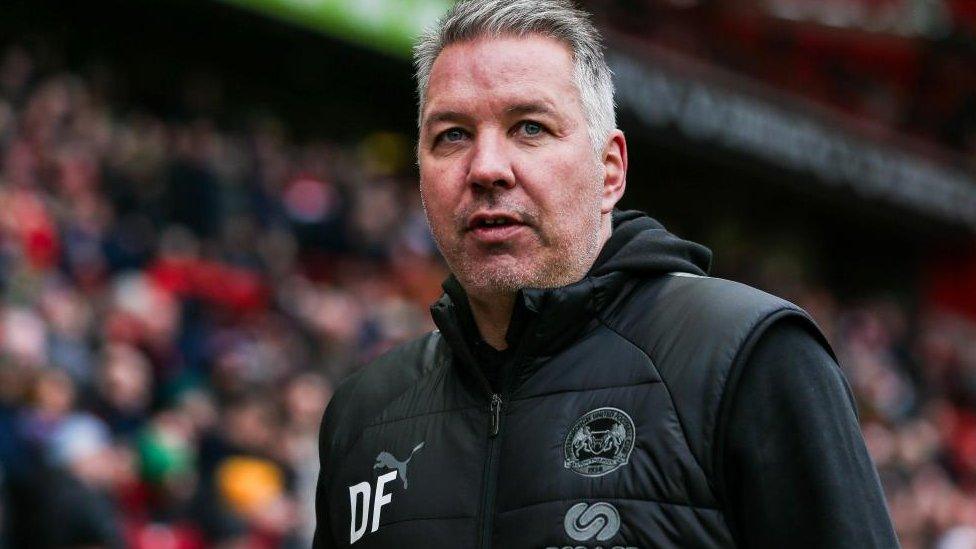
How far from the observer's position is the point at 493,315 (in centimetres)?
229

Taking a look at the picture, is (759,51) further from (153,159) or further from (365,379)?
(365,379)

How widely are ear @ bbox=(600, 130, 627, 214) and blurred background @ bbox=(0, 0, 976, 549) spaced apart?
11.7 feet

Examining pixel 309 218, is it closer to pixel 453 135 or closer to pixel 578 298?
pixel 453 135

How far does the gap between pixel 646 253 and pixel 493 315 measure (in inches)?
10.2

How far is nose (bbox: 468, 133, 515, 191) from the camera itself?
2201mm

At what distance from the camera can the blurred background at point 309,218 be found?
6793 millimetres

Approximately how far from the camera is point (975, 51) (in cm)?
1948

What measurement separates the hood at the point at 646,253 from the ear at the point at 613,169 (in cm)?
4

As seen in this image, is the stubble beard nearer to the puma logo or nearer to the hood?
the hood

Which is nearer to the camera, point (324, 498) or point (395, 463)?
point (395, 463)

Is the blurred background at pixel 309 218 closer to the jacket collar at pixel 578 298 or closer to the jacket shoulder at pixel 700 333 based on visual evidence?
the jacket collar at pixel 578 298

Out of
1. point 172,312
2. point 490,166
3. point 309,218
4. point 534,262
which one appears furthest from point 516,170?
point 309,218

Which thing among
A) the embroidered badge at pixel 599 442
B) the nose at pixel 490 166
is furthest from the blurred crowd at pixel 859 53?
the embroidered badge at pixel 599 442

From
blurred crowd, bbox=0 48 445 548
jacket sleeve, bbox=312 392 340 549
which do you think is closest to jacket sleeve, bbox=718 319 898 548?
jacket sleeve, bbox=312 392 340 549
